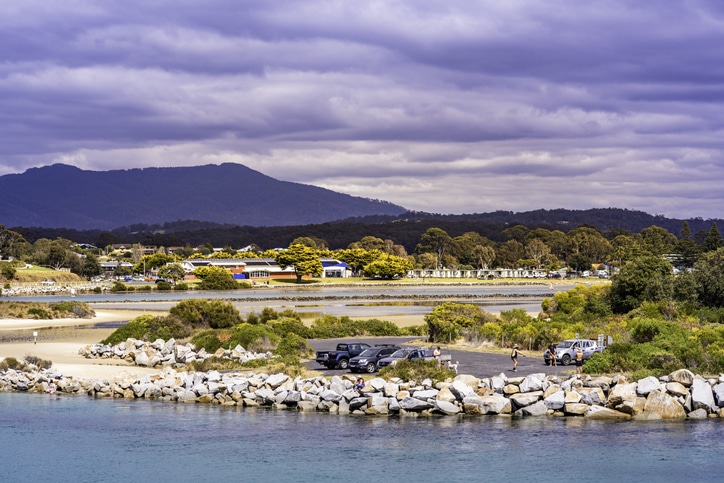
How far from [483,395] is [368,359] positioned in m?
8.52

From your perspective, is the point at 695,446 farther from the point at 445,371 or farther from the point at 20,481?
the point at 20,481

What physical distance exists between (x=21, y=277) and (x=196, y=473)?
151410 millimetres

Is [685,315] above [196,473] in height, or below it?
above

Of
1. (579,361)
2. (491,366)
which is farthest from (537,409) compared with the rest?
(491,366)

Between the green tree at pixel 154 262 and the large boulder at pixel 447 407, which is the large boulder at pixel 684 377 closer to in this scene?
the large boulder at pixel 447 407

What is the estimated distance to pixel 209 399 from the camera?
37219 millimetres

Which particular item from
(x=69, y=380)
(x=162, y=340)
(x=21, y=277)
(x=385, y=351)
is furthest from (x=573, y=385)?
(x=21, y=277)

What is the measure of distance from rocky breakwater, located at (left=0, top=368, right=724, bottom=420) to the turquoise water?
0.71 metres

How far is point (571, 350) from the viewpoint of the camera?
1614 inches

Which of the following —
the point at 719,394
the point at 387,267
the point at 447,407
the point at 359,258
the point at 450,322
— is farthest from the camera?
the point at 359,258

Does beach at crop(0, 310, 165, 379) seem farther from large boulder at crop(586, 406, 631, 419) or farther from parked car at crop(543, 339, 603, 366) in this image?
large boulder at crop(586, 406, 631, 419)

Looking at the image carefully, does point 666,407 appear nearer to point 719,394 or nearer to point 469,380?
point 719,394

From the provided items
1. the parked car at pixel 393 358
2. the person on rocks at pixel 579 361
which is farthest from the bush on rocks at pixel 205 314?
the person on rocks at pixel 579 361

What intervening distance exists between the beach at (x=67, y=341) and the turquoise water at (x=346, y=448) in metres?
11.1
